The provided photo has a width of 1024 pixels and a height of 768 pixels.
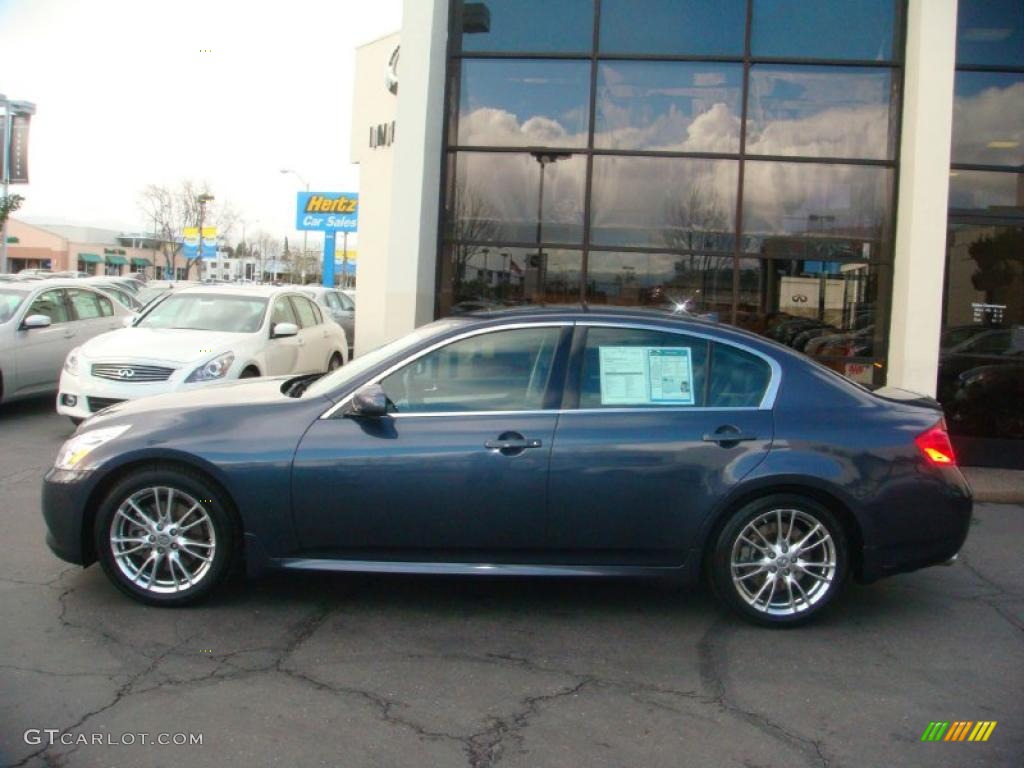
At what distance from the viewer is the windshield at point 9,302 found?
38.2ft

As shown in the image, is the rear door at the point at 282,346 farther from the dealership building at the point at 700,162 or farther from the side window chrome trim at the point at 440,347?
the side window chrome trim at the point at 440,347

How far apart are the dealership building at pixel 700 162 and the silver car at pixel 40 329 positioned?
444 centimetres

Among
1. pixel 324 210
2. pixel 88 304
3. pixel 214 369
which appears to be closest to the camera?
pixel 214 369

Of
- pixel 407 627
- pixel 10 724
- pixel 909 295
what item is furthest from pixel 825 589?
pixel 909 295

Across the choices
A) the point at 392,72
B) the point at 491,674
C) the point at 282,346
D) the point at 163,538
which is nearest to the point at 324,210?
the point at 392,72

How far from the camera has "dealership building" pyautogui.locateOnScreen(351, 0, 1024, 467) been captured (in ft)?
33.6

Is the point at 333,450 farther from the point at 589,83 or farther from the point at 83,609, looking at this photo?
the point at 589,83

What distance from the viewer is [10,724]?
3809 mm

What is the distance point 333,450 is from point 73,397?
5793 millimetres

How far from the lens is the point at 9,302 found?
38.9 ft

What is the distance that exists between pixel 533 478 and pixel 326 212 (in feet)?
142

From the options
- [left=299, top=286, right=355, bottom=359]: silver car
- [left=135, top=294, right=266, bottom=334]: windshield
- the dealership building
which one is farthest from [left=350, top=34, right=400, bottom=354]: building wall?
[left=299, top=286, right=355, bottom=359]: silver car

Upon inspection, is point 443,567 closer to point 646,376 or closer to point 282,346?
point 646,376

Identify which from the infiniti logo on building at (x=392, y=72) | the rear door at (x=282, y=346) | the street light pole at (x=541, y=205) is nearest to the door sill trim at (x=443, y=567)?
the rear door at (x=282, y=346)
